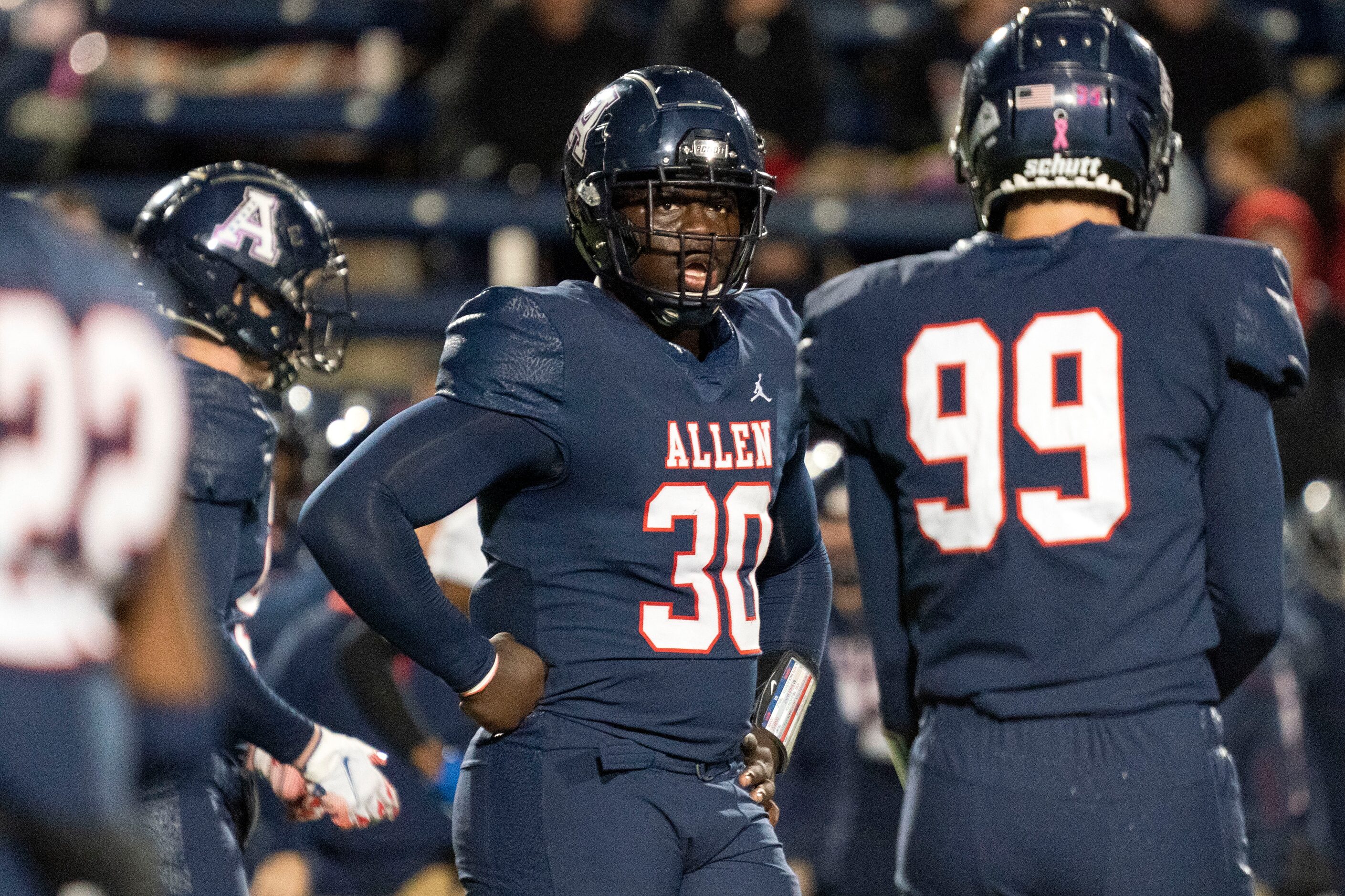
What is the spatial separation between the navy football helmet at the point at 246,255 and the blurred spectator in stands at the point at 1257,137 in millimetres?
4940

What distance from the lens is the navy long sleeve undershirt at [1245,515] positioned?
253 cm

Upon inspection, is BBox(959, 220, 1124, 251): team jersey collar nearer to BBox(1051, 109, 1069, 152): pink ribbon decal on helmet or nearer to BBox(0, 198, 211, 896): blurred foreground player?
BBox(1051, 109, 1069, 152): pink ribbon decal on helmet

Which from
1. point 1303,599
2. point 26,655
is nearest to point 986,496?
point 26,655

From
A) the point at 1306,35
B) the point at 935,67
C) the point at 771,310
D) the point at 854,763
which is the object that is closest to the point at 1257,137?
the point at 935,67

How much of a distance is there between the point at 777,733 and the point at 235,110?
637 cm

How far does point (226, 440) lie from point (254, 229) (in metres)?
0.60

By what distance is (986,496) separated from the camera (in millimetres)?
2555

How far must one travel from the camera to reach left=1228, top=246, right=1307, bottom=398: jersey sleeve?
97.8 inches

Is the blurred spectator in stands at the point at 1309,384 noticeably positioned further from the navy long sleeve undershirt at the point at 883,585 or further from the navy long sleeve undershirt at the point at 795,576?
the navy long sleeve undershirt at the point at 883,585

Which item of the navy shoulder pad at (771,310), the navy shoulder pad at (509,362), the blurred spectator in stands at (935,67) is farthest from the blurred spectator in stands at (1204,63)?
the navy shoulder pad at (509,362)

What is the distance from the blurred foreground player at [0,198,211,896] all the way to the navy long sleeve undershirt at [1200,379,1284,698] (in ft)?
4.82

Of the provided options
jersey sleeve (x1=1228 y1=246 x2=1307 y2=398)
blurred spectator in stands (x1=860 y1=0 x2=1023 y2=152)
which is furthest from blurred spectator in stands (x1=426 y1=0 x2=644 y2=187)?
jersey sleeve (x1=1228 y1=246 x2=1307 y2=398)

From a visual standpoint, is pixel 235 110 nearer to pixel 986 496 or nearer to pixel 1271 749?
pixel 1271 749

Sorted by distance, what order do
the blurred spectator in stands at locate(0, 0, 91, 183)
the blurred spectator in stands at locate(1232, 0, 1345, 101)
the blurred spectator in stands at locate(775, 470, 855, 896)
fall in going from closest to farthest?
the blurred spectator in stands at locate(0, 0, 91, 183)
the blurred spectator in stands at locate(775, 470, 855, 896)
the blurred spectator in stands at locate(1232, 0, 1345, 101)
